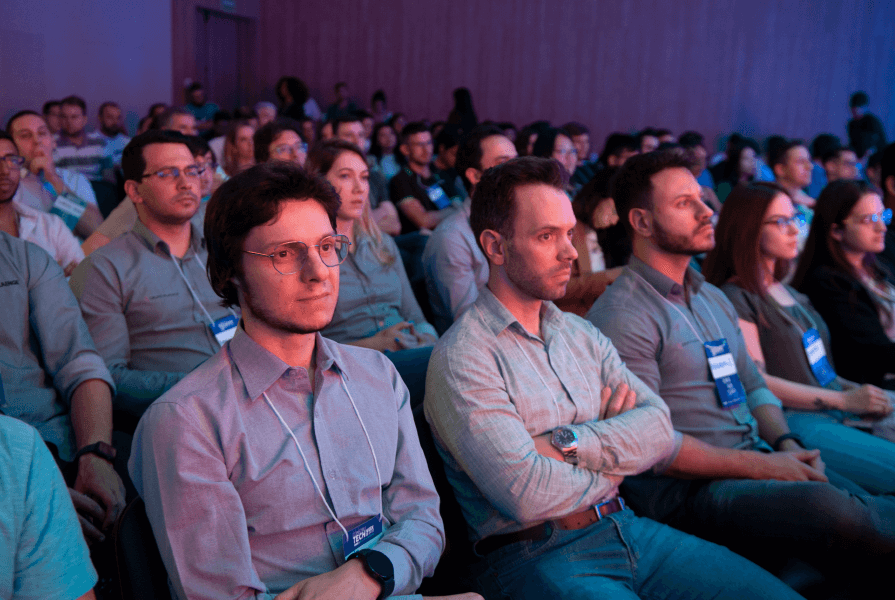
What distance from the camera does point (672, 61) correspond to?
10.0 metres

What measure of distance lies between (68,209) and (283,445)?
3.38 metres

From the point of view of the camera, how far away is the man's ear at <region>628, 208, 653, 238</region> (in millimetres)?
2268

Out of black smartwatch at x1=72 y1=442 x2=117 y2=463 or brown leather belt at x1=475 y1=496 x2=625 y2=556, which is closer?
brown leather belt at x1=475 y1=496 x2=625 y2=556

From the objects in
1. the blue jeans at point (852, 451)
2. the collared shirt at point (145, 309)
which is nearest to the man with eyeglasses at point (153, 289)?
the collared shirt at point (145, 309)

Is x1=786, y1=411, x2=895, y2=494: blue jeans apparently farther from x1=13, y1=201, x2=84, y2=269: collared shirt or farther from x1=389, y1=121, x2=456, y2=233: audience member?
x1=13, y1=201, x2=84, y2=269: collared shirt

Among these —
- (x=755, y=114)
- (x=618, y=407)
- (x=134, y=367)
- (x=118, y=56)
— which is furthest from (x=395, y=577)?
(x=755, y=114)

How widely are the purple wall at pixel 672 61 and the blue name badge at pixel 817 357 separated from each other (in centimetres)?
815

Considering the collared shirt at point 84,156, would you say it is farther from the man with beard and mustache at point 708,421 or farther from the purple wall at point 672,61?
the purple wall at point 672,61

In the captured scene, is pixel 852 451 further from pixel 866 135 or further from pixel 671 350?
pixel 866 135

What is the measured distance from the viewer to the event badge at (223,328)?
2.38 metres

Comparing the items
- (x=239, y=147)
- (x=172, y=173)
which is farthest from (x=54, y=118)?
(x=172, y=173)

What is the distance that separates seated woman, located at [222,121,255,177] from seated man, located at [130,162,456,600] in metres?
3.52

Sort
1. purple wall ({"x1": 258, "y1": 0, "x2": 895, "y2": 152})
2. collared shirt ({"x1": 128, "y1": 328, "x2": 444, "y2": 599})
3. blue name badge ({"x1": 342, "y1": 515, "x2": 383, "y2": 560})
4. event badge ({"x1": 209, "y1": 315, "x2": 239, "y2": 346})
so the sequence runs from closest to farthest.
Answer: collared shirt ({"x1": 128, "y1": 328, "x2": 444, "y2": 599}) → blue name badge ({"x1": 342, "y1": 515, "x2": 383, "y2": 560}) → event badge ({"x1": 209, "y1": 315, "x2": 239, "y2": 346}) → purple wall ({"x1": 258, "y1": 0, "x2": 895, "y2": 152})

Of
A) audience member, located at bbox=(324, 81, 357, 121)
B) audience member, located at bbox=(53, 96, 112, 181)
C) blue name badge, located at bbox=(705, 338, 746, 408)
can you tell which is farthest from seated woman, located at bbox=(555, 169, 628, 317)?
audience member, located at bbox=(324, 81, 357, 121)
